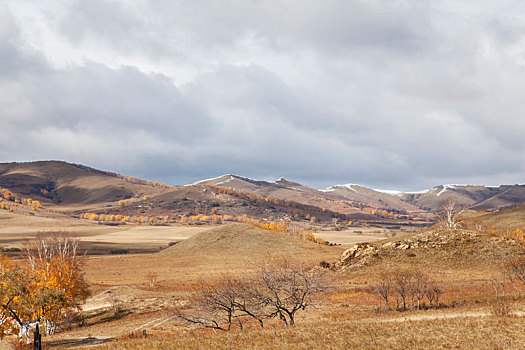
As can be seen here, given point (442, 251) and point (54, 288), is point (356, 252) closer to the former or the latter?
point (442, 251)

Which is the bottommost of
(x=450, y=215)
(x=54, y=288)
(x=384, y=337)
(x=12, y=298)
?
(x=54, y=288)

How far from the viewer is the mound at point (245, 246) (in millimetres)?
141125

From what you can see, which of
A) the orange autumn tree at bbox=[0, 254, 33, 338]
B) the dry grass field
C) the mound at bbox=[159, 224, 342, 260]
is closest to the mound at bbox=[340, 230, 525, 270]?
the dry grass field

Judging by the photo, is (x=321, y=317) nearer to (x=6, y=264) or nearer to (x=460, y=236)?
(x=6, y=264)

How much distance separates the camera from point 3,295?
35375 mm

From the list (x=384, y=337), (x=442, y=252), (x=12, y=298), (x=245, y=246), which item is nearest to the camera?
(x=384, y=337)

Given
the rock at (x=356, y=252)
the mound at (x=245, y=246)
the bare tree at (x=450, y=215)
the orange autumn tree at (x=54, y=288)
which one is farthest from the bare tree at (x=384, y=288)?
the mound at (x=245, y=246)

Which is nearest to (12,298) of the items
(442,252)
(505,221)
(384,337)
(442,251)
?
(384,337)

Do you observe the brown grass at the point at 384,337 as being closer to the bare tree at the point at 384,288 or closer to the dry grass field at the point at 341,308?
the dry grass field at the point at 341,308

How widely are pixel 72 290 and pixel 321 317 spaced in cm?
3538

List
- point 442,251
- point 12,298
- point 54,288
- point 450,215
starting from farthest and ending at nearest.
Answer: point 450,215 < point 442,251 < point 54,288 < point 12,298

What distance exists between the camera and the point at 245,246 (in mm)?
153500

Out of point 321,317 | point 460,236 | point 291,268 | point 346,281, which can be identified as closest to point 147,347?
point 291,268

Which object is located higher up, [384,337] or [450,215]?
[450,215]
